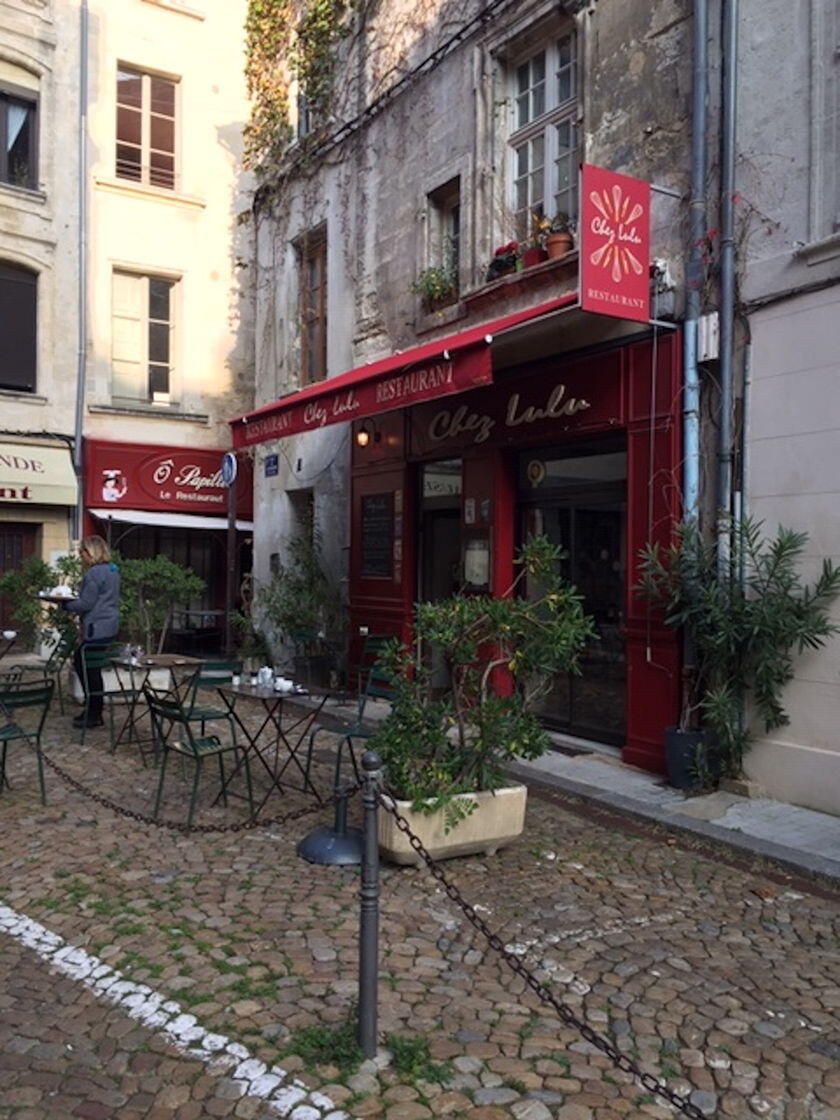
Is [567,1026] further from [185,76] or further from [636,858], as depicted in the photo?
[185,76]

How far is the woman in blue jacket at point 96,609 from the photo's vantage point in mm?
8469

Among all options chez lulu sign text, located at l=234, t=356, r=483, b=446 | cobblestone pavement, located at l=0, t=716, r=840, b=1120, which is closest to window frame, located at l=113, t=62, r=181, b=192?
chez lulu sign text, located at l=234, t=356, r=483, b=446

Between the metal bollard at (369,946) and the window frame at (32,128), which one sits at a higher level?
the window frame at (32,128)

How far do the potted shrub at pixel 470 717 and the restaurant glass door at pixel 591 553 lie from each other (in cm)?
259

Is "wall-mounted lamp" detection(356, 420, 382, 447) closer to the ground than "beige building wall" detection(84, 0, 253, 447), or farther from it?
closer to the ground

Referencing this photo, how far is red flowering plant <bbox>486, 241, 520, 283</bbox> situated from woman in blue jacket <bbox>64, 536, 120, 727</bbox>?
4.32 metres

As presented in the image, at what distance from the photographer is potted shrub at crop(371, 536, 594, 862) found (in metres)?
4.86

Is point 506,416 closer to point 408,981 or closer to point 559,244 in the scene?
point 559,244

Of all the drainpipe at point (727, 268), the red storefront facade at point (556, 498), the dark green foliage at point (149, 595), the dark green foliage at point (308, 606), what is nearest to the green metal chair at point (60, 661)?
the dark green foliage at point (149, 595)

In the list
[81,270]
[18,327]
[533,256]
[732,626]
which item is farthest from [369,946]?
[81,270]

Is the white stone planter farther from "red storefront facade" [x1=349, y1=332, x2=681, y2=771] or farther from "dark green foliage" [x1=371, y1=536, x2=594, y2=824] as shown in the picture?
"red storefront facade" [x1=349, y1=332, x2=681, y2=771]

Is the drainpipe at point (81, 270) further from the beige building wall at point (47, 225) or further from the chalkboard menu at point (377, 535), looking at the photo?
the chalkboard menu at point (377, 535)

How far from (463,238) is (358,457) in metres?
2.76

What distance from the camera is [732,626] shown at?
6145 mm
